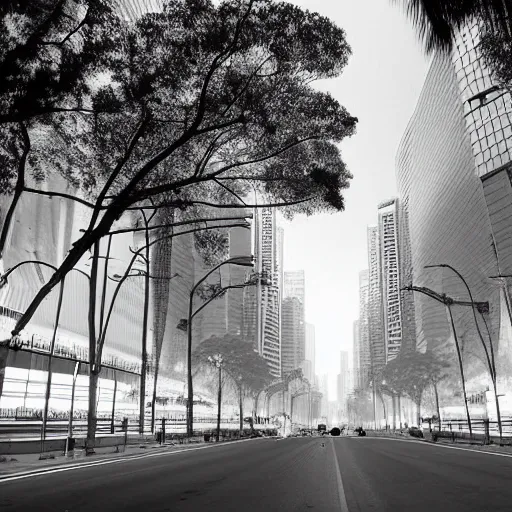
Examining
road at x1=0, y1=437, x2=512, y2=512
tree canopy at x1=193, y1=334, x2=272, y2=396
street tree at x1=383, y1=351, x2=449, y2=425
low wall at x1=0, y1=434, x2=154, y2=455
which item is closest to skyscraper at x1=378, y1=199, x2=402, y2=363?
street tree at x1=383, y1=351, x2=449, y2=425

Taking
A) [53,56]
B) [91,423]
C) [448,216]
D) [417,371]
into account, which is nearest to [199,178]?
[53,56]

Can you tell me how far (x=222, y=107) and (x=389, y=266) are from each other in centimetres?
18110

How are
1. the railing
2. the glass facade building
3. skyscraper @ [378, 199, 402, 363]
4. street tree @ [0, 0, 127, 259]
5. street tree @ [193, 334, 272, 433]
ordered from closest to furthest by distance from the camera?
1. street tree @ [0, 0, 127, 259]
2. the railing
3. street tree @ [193, 334, 272, 433]
4. the glass facade building
5. skyscraper @ [378, 199, 402, 363]

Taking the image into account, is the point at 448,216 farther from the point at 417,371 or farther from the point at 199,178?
the point at 199,178

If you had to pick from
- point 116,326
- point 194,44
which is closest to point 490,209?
point 116,326

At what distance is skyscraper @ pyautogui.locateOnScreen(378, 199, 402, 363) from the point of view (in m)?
175

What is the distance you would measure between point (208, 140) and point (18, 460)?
34.2 ft

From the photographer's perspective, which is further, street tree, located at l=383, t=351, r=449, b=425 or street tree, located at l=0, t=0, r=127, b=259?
street tree, located at l=383, t=351, r=449, b=425

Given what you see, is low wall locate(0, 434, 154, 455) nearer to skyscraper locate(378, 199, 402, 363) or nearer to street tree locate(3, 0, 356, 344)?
street tree locate(3, 0, 356, 344)

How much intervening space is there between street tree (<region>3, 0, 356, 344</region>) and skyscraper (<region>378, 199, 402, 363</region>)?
162 meters

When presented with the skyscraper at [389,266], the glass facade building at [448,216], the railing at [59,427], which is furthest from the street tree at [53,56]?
the skyscraper at [389,266]

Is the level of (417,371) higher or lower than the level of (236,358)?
lower

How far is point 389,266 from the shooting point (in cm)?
18988

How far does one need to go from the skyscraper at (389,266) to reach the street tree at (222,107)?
162 m
